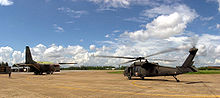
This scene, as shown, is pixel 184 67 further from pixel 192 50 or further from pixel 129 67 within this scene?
pixel 129 67

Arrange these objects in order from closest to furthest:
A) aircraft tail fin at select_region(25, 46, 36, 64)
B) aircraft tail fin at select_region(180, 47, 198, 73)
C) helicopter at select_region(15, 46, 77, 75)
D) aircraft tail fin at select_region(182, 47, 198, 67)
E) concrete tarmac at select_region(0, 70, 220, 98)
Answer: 1. concrete tarmac at select_region(0, 70, 220, 98)
2. aircraft tail fin at select_region(182, 47, 198, 67)
3. aircraft tail fin at select_region(180, 47, 198, 73)
4. helicopter at select_region(15, 46, 77, 75)
5. aircraft tail fin at select_region(25, 46, 36, 64)

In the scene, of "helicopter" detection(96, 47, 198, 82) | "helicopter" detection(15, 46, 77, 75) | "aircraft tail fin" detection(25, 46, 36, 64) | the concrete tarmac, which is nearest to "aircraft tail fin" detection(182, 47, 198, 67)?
"helicopter" detection(96, 47, 198, 82)

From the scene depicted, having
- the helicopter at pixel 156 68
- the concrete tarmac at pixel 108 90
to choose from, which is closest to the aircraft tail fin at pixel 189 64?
the helicopter at pixel 156 68

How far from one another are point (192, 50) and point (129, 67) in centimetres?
1026

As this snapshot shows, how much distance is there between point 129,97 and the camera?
11336 millimetres

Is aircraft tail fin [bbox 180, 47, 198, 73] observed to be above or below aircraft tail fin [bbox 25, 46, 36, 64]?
below

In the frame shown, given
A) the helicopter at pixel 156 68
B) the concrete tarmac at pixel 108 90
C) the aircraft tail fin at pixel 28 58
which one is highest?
the aircraft tail fin at pixel 28 58

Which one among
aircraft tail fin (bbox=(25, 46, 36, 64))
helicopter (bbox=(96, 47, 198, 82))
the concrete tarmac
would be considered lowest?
the concrete tarmac

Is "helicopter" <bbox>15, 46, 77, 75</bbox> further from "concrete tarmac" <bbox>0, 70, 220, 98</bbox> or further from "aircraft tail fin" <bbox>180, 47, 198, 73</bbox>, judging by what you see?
"aircraft tail fin" <bbox>180, 47, 198, 73</bbox>

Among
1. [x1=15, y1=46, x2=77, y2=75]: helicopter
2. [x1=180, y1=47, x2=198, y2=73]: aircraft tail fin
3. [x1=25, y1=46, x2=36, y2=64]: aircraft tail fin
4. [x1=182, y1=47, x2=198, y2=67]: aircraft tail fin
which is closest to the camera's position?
[x1=182, y1=47, x2=198, y2=67]: aircraft tail fin

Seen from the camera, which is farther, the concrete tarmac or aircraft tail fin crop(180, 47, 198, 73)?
aircraft tail fin crop(180, 47, 198, 73)

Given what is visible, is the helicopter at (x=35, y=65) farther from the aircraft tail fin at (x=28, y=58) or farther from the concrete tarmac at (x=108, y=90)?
the concrete tarmac at (x=108, y=90)

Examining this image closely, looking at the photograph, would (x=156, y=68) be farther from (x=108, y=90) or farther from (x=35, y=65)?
(x=35, y=65)

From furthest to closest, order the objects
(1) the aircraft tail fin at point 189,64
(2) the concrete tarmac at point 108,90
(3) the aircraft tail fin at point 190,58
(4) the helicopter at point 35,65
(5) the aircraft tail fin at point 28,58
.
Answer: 1. (5) the aircraft tail fin at point 28,58
2. (4) the helicopter at point 35,65
3. (1) the aircraft tail fin at point 189,64
4. (3) the aircraft tail fin at point 190,58
5. (2) the concrete tarmac at point 108,90
